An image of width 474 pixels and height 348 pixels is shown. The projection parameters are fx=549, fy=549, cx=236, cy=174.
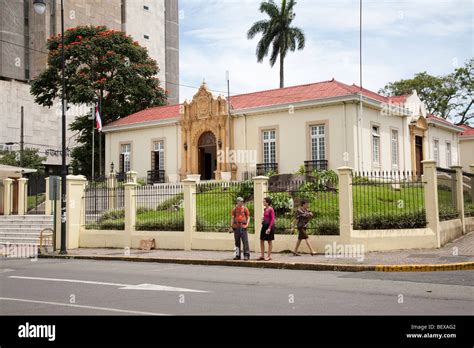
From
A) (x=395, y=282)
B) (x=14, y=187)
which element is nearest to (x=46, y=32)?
(x=14, y=187)

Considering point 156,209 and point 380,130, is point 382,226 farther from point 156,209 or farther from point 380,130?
point 380,130

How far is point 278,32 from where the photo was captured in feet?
149

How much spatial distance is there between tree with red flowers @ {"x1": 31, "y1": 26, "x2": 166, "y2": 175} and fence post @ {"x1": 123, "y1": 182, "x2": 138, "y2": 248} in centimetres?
2079

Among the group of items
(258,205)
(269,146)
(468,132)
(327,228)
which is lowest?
(327,228)

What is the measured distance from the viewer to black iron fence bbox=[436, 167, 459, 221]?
1758 centimetres

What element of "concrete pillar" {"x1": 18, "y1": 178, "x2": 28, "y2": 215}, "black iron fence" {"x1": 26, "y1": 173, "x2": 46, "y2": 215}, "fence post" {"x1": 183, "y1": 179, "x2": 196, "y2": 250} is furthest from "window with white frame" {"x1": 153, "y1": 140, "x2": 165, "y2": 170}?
"fence post" {"x1": 183, "y1": 179, "x2": 196, "y2": 250}

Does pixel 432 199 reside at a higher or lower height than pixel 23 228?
higher

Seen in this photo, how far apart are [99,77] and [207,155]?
39.4ft

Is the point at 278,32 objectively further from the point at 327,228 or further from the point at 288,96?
the point at 327,228

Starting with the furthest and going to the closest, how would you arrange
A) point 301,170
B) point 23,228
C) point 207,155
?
point 207,155 < point 301,170 < point 23,228

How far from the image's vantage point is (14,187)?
2902 centimetres

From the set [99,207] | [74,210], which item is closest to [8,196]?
[74,210]

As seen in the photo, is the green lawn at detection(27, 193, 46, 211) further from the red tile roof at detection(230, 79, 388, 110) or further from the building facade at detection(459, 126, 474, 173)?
the building facade at detection(459, 126, 474, 173)
